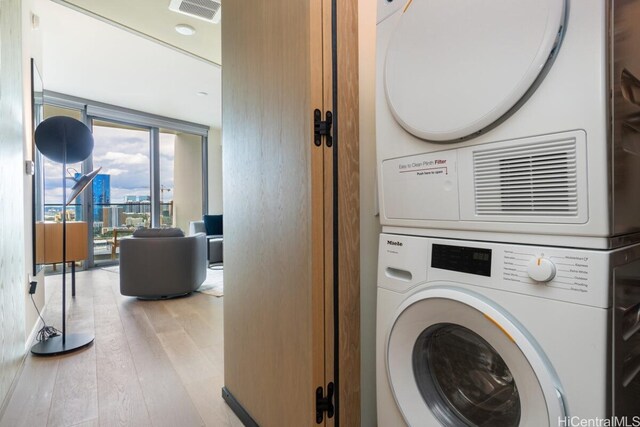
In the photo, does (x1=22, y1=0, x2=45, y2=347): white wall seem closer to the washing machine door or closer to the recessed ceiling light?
the recessed ceiling light

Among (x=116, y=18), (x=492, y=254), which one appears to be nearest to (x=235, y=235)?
(x=492, y=254)

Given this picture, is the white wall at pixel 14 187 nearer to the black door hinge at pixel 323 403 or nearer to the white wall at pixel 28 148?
the white wall at pixel 28 148

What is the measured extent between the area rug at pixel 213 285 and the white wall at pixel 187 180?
229 centimetres

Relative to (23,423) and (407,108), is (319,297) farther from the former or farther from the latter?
(23,423)

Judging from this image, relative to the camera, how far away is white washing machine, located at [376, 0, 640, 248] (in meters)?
0.64

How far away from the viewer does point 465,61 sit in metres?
0.81

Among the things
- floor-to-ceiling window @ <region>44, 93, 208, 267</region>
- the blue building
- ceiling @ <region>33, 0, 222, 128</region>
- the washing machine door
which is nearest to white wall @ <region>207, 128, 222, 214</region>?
floor-to-ceiling window @ <region>44, 93, 208, 267</region>

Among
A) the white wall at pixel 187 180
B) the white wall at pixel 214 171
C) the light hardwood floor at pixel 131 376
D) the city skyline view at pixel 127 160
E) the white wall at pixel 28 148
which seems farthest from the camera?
the white wall at pixel 214 171

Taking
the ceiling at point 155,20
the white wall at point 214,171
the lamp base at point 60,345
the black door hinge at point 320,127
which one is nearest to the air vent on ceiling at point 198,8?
the ceiling at point 155,20

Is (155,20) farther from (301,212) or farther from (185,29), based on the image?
(301,212)

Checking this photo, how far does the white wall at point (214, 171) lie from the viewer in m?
7.05

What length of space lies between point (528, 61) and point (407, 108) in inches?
12.3

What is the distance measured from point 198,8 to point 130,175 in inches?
163

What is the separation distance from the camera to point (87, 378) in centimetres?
192
